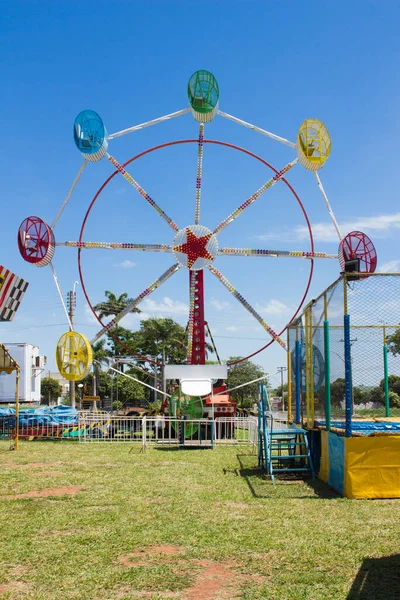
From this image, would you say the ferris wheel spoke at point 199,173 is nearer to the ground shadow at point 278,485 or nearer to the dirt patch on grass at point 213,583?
the ground shadow at point 278,485

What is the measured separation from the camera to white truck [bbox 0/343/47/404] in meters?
49.2

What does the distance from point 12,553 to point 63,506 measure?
269 cm

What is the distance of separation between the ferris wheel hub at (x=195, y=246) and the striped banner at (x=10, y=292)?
12.3 m

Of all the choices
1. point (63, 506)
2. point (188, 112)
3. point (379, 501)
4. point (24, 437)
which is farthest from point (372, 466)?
point (188, 112)

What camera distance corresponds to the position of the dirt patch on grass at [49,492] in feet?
33.5

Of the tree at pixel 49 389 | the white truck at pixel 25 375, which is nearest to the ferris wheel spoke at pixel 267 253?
the white truck at pixel 25 375

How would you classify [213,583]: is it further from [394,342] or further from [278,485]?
[394,342]

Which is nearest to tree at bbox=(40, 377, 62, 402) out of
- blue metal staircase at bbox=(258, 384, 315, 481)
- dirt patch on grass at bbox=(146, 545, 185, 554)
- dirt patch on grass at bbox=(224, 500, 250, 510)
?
blue metal staircase at bbox=(258, 384, 315, 481)

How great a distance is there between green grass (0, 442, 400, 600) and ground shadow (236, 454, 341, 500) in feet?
0.11

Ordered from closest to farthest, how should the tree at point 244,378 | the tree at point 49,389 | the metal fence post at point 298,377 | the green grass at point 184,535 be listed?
1. the green grass at point 184,535
2. the metal fence post at point 298,377
3. the tree at point 244,378
4. the tree at point 49,389

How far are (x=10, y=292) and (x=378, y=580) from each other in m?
10.7

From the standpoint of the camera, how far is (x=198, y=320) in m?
27.1

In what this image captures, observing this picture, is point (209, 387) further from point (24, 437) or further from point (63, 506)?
point (63, 506)

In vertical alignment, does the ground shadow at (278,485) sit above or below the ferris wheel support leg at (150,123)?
below
